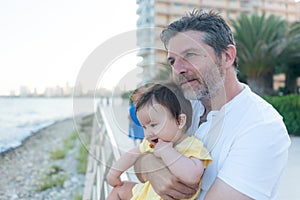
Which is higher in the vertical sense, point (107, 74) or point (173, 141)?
point (107, 74)

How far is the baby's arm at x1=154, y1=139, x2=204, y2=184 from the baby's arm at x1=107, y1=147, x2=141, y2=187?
0.49 ft

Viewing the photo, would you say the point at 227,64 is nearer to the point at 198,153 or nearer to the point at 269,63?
the point at 198,153

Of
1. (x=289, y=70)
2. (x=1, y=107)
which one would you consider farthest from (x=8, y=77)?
(x=289, y=70)

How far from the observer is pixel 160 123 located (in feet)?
2.97

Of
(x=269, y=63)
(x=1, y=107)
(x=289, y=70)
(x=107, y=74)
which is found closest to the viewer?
(x=107, y=74)

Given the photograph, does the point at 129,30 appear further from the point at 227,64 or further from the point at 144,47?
the point at 227,64

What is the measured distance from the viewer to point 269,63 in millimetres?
9992

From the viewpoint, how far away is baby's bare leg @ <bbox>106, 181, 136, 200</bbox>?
3.62ft

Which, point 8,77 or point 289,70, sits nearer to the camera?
point 289,70

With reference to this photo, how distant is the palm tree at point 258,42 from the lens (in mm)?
9562

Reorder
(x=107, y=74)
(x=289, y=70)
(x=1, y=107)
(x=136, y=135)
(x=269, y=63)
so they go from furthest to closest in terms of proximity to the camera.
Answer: (x=1, y=107) < (x=289, y=70) < (x=269, y=63) < (x=136, y=135) < (x=107, y=74)

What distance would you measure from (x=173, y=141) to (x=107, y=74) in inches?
9.0

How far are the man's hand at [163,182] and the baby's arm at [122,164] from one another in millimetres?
83

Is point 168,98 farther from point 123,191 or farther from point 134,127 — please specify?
point 123,191
